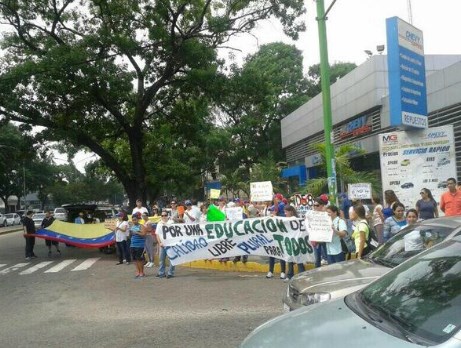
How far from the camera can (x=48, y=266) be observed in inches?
595

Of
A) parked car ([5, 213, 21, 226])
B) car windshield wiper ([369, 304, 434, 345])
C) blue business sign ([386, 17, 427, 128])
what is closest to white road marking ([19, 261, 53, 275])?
blue business sign ([386, 17, 427, 128])

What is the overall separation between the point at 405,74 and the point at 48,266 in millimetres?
11301

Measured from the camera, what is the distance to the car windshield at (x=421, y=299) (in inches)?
108

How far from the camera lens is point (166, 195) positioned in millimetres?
75062

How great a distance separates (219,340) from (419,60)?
9432 millimetres

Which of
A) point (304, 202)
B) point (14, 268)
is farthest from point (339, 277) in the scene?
point (14, 268)

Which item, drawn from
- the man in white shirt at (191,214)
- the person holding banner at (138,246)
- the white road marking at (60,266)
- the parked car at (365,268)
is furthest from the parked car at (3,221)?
the parked car at (365,268)

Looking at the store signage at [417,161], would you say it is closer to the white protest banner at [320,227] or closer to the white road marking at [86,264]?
the white protest banner at [320,227]

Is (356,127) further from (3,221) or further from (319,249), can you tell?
(3,221)

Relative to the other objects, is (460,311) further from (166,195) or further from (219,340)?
(166,195)

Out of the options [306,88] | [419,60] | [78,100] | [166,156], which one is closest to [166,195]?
[306,88]

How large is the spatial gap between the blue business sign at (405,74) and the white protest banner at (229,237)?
377 centimetres

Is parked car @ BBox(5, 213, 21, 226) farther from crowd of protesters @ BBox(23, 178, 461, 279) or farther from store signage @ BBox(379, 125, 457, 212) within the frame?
store signage @ BBox(379, 125, 457, 212)

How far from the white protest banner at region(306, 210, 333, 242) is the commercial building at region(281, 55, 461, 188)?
7.96 m
